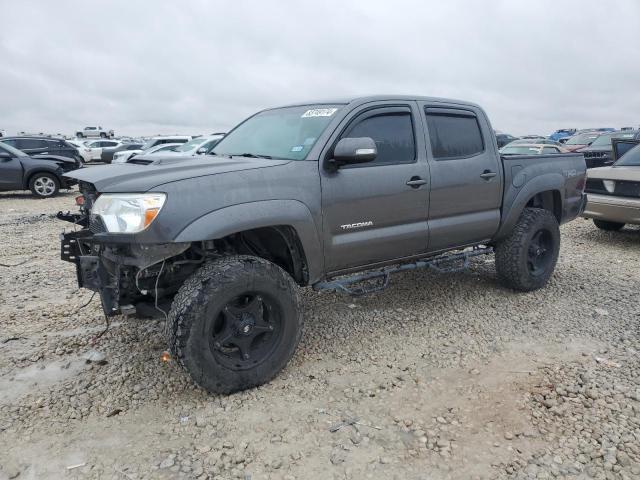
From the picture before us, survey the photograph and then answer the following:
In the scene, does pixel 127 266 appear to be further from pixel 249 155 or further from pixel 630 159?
pixel 630 159

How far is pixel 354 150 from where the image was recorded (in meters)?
3.24

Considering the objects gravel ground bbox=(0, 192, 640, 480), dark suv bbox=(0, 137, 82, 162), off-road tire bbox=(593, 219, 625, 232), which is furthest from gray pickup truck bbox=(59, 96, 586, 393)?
dark suv bbox=(0, 137, 82, 162)

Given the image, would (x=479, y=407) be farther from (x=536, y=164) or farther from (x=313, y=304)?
(x=536, y=164)

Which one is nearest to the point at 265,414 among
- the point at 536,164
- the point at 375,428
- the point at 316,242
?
the point at 375,428

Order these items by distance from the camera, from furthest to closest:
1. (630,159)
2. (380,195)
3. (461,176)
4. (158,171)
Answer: (630,159), (461,176), (380,195), (158,171)

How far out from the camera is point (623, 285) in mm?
5332

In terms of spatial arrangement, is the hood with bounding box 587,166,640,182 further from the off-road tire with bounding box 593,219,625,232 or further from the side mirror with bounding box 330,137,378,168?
the side mirror with bounding box 330,137,378,168

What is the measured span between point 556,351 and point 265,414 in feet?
7.41

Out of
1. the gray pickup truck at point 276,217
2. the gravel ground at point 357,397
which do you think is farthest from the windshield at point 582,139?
the gray pickup truck at point 276,217

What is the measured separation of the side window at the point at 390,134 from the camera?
12.4ft

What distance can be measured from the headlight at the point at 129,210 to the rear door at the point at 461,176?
7.27 feet

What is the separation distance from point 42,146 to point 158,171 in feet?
52.5

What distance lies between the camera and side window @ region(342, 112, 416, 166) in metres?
3.77

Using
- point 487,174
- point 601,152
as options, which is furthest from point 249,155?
point 601,152
